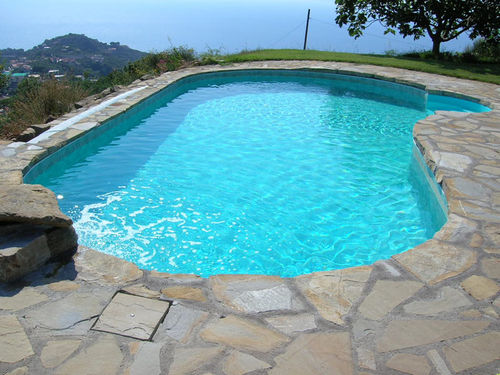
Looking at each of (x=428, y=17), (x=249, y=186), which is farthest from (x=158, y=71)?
(x=428, y=17)

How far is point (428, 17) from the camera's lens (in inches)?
492

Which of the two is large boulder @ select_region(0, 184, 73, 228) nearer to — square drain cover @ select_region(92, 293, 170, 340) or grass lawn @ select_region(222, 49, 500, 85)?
square drain cover @ select_region(92, 293, 170, 340)

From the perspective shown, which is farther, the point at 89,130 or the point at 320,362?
the point at 89,130

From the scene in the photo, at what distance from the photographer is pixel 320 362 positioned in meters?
2.03

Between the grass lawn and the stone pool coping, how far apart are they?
26.7 feet

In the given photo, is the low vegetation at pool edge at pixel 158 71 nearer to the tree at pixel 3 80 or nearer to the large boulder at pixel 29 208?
the tree at pixel 3 80

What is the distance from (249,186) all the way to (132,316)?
2982 mm

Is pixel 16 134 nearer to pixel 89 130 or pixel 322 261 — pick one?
pixel 89 130

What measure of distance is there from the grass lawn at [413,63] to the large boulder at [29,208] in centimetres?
977

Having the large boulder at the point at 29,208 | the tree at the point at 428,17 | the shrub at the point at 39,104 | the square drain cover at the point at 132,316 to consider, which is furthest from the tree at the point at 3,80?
the square drain cover at the point at 132,316

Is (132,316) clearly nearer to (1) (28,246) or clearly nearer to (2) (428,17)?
(1) (28,246)

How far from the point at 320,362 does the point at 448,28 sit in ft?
44.1

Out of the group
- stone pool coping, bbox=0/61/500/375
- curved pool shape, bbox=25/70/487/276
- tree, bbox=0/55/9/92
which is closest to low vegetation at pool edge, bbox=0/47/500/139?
curved pool shape, bbox=25/70/487/276

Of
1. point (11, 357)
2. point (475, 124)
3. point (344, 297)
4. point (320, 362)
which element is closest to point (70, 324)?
point (11, 357)
